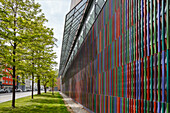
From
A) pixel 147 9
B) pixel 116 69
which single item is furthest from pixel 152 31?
pixel 116 69

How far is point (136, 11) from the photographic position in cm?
638

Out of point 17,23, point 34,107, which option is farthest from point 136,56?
point 34,107

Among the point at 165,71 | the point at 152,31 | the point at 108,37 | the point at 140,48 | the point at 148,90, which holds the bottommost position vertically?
the point at 148,90

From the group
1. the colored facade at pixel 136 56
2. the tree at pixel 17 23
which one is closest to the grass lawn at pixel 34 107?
the tree at pixel 17 23

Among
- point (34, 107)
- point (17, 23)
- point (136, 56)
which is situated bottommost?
point (34, 107)

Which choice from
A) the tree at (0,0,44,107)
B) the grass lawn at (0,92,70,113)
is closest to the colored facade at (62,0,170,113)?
the grass lawn at (0,92,70,113)

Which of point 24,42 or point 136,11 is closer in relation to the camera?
point 136,11

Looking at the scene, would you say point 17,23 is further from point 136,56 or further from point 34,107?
point 136,56

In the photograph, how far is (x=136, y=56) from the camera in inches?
247

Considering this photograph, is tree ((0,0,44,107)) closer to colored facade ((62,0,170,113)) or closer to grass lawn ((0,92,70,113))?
grass lawn ((0,92,70,113))

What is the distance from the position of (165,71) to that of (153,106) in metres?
1.12

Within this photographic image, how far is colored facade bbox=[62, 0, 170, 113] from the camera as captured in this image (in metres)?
4.79

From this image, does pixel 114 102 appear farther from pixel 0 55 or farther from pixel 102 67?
pixel 0 55

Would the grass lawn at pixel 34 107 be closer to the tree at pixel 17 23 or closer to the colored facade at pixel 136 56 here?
the tree at pixel 17 23
